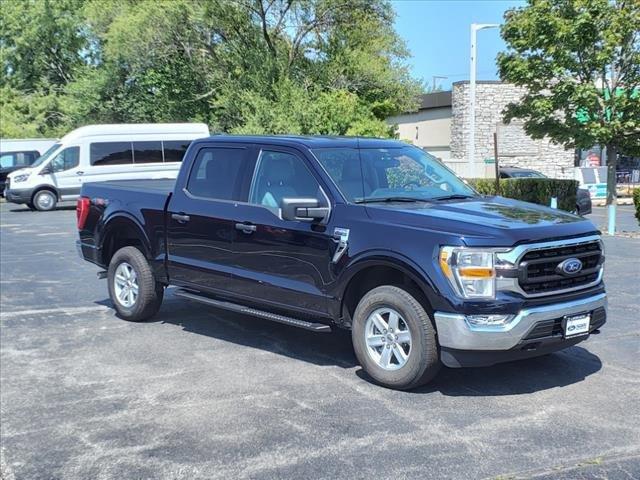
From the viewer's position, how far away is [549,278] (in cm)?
527

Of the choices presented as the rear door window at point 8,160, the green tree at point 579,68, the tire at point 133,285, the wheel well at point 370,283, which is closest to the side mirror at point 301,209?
Answer: the wheel well at point 370,283

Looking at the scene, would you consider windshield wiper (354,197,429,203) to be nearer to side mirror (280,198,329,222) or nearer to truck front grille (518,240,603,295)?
side mirror (280,198,329,222)

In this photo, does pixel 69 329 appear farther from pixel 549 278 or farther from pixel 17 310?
pixel 549 278

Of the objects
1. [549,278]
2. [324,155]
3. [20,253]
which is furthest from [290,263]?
[20,253]

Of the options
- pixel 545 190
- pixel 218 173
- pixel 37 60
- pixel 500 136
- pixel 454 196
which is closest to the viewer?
pixel 454 196

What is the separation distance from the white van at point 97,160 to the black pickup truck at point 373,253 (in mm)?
16786

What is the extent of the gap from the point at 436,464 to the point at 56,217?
19.8 m

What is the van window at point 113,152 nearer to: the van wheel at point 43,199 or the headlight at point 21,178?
the van wheel at point 43,199

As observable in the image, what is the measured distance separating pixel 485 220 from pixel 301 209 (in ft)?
4.62

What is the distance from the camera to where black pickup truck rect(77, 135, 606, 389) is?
5094mm

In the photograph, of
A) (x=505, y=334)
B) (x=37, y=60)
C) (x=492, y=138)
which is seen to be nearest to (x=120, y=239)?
(x=505, y=334)

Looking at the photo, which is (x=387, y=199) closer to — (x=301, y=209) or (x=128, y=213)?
(x=301, y=209)

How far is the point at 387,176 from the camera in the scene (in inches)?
253

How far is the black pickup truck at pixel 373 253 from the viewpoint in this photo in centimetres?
509
